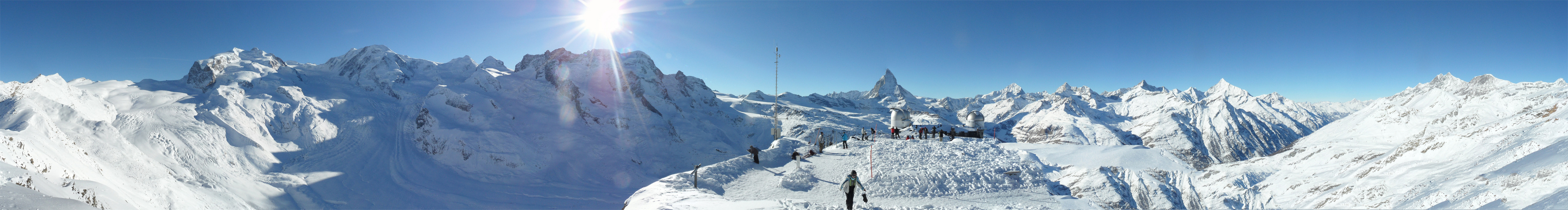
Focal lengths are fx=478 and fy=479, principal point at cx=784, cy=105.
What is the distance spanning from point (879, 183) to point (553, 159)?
52.6m

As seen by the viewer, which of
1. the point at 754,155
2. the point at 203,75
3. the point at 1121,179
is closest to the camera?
the point at 1121,179

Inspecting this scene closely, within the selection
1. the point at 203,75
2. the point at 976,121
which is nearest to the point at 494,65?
the point at 203,75

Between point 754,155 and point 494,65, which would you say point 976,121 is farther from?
point 494,65

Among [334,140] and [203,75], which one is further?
[203,75]

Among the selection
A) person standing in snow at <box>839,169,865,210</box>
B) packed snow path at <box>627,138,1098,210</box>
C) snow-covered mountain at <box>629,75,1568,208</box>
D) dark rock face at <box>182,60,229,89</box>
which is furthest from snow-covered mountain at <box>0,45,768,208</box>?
snow-covered mountain at <box>629,75,1568,208</box>

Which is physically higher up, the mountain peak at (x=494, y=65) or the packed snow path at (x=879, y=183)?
the mountain peak at (x=494, y=65)

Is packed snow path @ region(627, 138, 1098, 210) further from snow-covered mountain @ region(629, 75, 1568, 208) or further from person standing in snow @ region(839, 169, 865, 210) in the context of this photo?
person standing in snow @ region(839, 169, 865, 210)

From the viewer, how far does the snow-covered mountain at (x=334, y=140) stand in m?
26.9

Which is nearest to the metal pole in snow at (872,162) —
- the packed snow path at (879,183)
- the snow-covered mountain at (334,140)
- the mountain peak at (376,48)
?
the packed snow path at (879,183)

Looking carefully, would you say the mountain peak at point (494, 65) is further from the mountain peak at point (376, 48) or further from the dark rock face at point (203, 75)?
the dark rock face at point (203, 75)

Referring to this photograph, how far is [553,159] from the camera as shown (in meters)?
60.0

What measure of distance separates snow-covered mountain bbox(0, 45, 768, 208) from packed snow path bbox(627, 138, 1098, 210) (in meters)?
12.2

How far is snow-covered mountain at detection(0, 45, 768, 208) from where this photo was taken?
1059 inches

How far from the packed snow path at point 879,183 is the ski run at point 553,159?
0.15 metres
